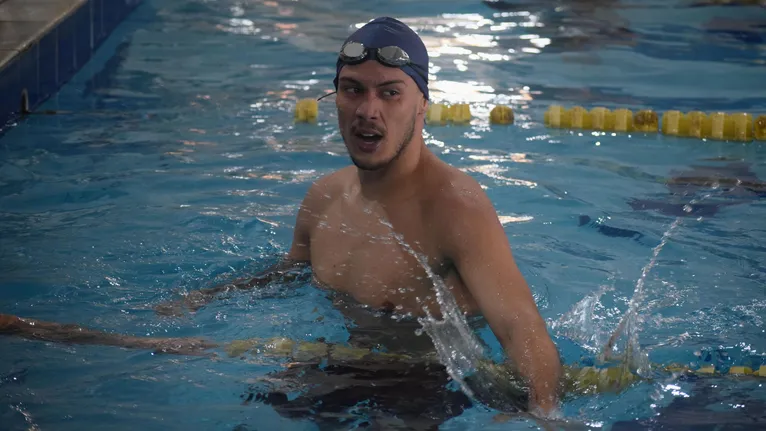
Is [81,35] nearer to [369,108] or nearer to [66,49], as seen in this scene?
[66,49]

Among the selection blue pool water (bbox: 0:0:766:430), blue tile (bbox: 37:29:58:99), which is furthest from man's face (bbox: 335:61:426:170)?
blue tile (bbox: 37:29:58:99)

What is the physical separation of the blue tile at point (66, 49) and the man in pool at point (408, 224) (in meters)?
5.42

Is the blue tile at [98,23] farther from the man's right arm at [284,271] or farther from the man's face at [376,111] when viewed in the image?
the man's face at [376,111]

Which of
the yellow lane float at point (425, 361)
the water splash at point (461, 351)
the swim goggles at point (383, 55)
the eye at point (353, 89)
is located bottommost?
the yellow lane float at point (425, 361)

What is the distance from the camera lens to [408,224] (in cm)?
313

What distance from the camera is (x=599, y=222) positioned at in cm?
530

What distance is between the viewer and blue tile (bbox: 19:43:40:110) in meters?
7.35

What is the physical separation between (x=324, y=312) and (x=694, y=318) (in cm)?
158

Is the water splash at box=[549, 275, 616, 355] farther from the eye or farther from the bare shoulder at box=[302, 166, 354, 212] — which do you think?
the eye

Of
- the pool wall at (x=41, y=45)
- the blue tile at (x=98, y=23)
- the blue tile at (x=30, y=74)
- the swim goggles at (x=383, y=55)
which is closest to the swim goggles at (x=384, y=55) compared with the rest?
the swim goggles at (x=383, y=55)

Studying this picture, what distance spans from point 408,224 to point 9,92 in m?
4.93

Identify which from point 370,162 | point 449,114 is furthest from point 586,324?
point 449,114

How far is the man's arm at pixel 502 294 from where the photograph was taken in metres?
2.75

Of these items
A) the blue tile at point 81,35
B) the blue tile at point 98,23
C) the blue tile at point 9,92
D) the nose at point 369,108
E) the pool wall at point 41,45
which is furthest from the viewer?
the blue tile at point 98,23
